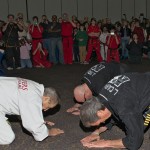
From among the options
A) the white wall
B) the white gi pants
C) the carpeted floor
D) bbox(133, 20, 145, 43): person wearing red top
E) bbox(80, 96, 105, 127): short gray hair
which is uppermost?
the white wall

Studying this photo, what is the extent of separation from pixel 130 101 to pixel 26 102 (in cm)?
104

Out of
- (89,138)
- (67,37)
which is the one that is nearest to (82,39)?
(67,37)

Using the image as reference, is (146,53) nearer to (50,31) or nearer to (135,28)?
(135,28)

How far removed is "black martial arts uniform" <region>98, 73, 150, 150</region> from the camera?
2675 mm

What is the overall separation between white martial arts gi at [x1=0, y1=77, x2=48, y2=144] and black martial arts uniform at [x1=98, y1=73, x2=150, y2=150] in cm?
73

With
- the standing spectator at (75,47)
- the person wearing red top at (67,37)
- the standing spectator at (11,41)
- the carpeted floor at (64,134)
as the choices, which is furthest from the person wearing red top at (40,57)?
the carpeted floor at (64,134)

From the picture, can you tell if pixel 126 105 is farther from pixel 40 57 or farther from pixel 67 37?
pixel 67 37

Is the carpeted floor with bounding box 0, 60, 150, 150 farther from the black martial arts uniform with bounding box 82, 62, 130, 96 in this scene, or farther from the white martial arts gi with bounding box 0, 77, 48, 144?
the black martial arts uniform with bounding box 82, 62, 130, 96

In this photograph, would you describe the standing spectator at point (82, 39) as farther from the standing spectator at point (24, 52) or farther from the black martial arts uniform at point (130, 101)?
the black martial arts uniform at point (130, 101)

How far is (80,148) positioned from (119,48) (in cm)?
744

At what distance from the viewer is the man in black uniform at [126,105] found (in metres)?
2.68

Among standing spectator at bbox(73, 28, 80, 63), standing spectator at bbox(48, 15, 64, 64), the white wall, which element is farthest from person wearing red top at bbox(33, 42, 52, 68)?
the white wall

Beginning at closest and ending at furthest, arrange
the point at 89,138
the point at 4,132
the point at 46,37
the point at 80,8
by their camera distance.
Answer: the point at 4,132 → the point at 89,138 → the point at 46,37 → the point at 80,8

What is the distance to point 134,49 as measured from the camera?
9.95 m
